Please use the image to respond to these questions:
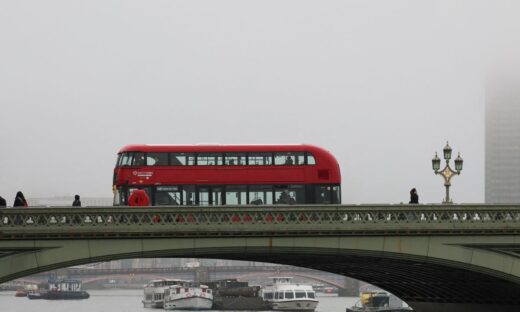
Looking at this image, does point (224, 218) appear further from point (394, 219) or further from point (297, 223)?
point (394, 219)

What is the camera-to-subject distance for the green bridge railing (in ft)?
159

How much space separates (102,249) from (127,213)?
5.97 feet

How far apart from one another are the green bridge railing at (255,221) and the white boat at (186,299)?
Result: 11488 cm

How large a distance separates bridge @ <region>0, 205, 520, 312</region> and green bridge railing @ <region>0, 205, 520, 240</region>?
0.04 metres

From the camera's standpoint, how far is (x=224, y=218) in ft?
165

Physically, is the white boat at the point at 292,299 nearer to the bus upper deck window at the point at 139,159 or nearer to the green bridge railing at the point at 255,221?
the bus upper deck window at the point at 139,159

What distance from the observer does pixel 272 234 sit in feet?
164

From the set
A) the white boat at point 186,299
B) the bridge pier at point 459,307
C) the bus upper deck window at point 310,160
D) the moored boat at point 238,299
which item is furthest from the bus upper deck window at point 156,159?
the moored boat at point 238,299

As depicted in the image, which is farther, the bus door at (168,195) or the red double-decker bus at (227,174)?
the red double-decker bus at (227,174)

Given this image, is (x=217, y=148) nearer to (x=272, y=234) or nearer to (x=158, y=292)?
(x=272, y=234)

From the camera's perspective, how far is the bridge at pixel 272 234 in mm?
48469

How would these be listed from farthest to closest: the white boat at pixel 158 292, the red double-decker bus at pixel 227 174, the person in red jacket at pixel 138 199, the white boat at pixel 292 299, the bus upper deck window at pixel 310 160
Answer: the white boat at pixel 158 292, the white boat at pixel 292 299, the bus upper deck window at pixel 310 160, the red double-decker bus at pixel 227 174, the person in red jacket at pixel 138 199

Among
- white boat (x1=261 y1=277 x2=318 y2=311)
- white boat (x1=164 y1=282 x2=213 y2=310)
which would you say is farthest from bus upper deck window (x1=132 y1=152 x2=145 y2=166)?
white boat (x1=164 y1=282 x2=213 y2=310)

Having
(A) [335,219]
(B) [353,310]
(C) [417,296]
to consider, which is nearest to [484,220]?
(A) [335,219]
